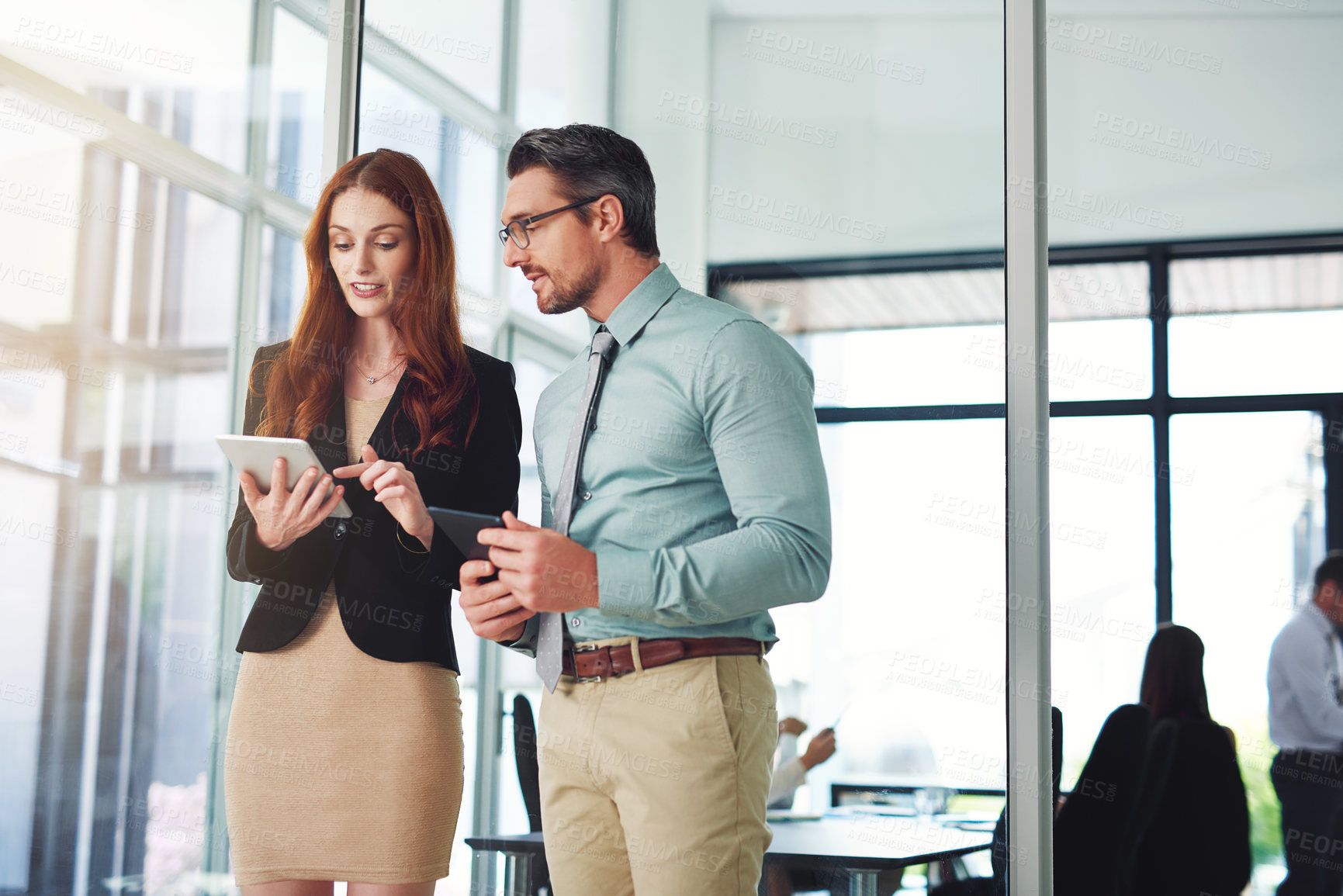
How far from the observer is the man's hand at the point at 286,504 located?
1.93 metres

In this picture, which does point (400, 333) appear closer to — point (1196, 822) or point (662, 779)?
point (662, 779)

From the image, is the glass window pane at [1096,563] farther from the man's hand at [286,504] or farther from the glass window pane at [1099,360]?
the man's hand at [286,504]

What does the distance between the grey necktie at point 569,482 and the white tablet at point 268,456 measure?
1.46ft

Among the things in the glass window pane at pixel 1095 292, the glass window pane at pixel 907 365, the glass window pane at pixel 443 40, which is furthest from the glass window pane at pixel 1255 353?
the glass window pane at pixel 443 40

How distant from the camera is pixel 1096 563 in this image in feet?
8.47

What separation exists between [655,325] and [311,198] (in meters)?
2.17

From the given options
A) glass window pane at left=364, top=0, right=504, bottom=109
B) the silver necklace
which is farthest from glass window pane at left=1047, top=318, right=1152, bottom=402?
glass window pane at left=364, top=0, right=504, bottom=109

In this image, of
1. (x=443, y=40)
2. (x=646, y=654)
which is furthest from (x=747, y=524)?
(x=443, y=40)

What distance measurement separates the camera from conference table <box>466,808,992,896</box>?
2459mm

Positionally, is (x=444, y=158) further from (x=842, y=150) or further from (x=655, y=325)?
(x=655, y=325)

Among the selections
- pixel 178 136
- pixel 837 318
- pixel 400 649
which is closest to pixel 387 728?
pixel 400 649

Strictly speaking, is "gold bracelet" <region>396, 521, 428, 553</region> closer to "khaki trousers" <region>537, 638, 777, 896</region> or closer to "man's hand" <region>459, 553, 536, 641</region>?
"man's hand" <region>459, 553, 536, 641</region>

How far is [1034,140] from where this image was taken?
8.64 feet

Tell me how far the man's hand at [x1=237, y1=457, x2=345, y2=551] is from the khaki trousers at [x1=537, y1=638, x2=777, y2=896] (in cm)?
59
